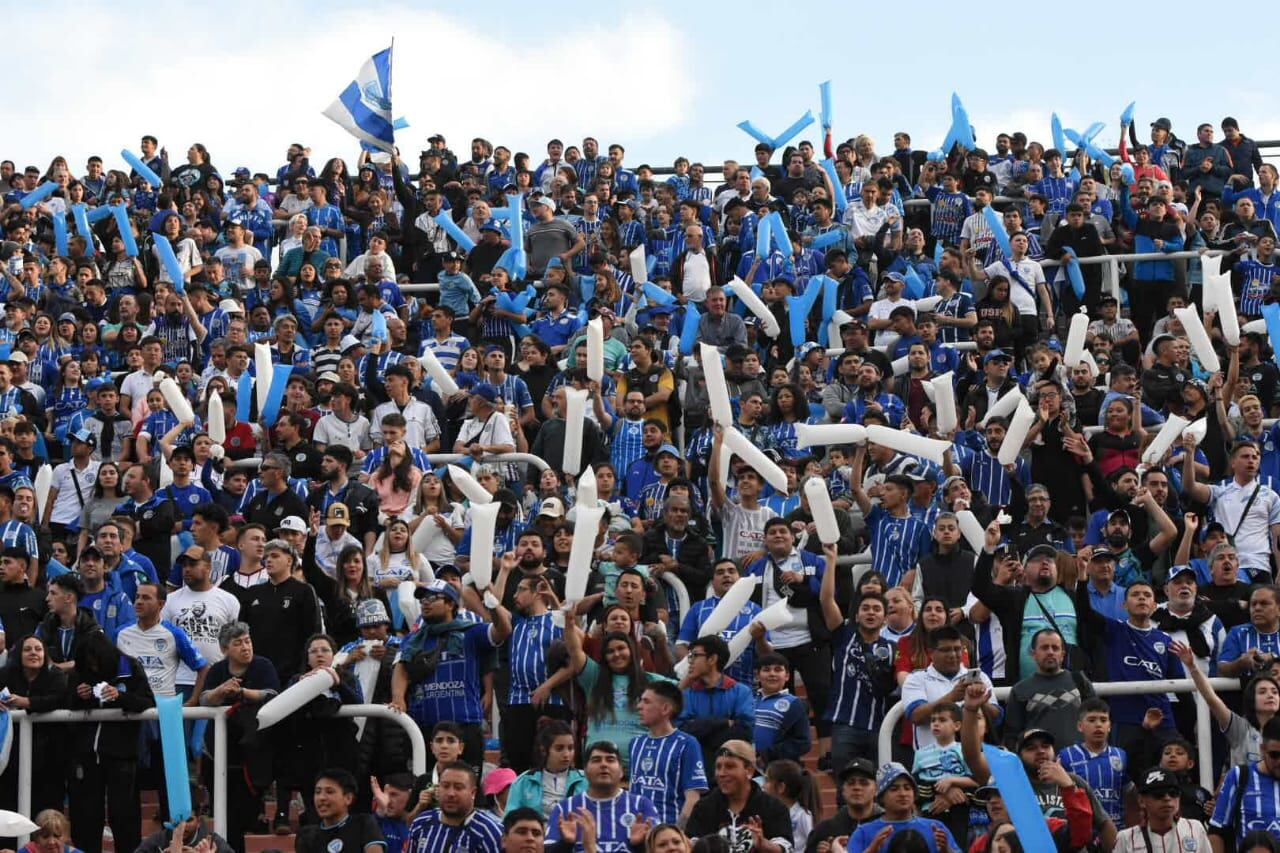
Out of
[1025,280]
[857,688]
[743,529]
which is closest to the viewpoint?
[857,688]

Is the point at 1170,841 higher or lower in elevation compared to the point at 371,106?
lower

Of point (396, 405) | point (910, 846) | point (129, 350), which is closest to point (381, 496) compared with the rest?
point (396, 405)

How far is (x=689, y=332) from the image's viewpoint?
1930 centimetres

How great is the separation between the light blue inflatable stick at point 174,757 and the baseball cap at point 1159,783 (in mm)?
4400

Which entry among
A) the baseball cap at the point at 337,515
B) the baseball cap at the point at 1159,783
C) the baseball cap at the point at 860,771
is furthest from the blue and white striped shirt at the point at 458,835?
the baseball cap at the point at 337,515

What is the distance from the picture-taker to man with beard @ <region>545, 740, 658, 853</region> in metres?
11.0

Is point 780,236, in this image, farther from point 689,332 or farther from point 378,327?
point 378,327

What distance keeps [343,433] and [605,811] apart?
6.84m

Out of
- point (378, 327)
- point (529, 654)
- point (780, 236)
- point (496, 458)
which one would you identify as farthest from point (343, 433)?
point (780, 236)

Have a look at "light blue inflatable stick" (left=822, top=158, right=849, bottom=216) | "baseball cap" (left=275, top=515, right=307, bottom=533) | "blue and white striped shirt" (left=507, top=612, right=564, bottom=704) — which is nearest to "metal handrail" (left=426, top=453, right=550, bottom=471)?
"baseball cap" (left=275, top=515, right=307, bottom=533)

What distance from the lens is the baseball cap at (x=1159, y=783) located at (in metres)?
11.0

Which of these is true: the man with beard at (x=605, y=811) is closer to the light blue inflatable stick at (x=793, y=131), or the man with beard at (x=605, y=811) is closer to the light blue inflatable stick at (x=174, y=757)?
the light blue inflatable stick at (x=174, y=757)

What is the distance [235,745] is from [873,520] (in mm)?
4574

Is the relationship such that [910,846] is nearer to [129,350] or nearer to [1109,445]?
[1109,445]
